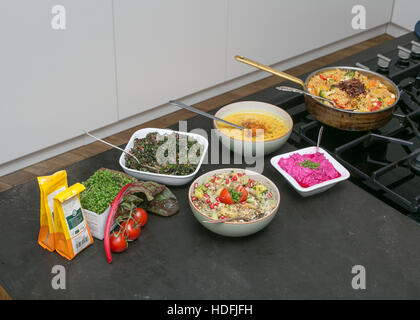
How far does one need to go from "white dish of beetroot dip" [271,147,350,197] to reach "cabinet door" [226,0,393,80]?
213 cm

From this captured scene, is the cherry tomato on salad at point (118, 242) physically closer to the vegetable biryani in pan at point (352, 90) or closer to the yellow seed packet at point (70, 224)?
the yellow seed packet at point (70, 224)

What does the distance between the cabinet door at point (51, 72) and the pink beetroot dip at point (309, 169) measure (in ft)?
5.65

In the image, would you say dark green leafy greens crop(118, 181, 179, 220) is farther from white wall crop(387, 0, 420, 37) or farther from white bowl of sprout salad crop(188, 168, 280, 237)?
white wall crop(387, 0, 420, 37)

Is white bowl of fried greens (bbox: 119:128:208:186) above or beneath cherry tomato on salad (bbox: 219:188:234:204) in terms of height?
above

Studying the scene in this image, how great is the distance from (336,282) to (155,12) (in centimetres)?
235

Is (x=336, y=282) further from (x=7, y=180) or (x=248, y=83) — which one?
(x=248, y=83)

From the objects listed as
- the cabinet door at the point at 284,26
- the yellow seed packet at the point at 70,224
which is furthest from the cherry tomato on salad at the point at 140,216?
the cabinet door at the point at 284,26

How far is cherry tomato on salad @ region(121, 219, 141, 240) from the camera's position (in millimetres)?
1452

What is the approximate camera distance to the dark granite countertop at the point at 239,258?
1340 mm

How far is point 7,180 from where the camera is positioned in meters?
3.19

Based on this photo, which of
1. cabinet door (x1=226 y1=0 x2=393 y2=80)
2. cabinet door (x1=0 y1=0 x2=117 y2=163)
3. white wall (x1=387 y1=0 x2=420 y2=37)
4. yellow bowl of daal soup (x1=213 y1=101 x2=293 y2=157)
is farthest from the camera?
white wall (x1=387 y1=0 x2=420 y2=37)

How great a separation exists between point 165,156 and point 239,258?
464mm

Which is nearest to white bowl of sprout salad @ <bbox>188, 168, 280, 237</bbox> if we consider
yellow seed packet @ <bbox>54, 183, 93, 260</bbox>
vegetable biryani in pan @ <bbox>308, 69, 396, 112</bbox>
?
yellow seed packet @ <bbox>54, 183, 93, 260</bbox>
